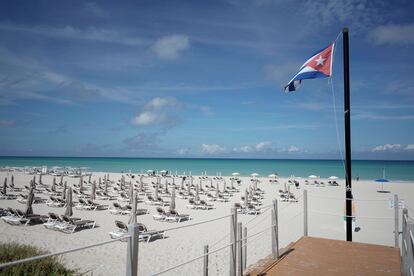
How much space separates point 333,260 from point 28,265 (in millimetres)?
5629

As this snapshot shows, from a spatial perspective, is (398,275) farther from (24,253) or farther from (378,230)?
(378,230)

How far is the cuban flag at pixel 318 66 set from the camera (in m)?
8.13

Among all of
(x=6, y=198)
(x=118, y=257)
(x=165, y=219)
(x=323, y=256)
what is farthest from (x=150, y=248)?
(x=6, y=198)

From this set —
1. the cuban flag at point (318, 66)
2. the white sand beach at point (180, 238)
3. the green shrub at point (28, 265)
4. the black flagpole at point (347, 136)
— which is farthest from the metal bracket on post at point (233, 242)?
the cuban flag at point (318, 66)

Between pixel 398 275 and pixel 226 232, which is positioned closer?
pixel 398 275

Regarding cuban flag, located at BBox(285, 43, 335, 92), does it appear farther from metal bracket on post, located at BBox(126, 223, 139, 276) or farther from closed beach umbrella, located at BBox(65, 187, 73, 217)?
closed beach umbrella, located at BBox(65, 187, 73, 217)

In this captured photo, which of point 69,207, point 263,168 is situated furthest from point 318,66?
point 263,168

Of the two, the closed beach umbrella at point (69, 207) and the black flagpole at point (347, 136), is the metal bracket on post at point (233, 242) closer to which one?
the black flagpole at point (347, 136)

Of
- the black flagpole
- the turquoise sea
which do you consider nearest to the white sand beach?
the black flagpole

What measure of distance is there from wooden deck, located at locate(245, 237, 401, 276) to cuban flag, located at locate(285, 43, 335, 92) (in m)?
4.21

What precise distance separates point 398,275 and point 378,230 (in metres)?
8.63

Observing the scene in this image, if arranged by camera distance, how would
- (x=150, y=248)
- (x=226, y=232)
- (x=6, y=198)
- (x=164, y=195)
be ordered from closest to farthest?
(x=150, y=248) < (x=226, y=232) < (x=6, y=198) < (x=164, y=195)

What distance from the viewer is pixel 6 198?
19.7 metres

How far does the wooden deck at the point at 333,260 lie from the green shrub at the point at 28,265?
12.0ft
